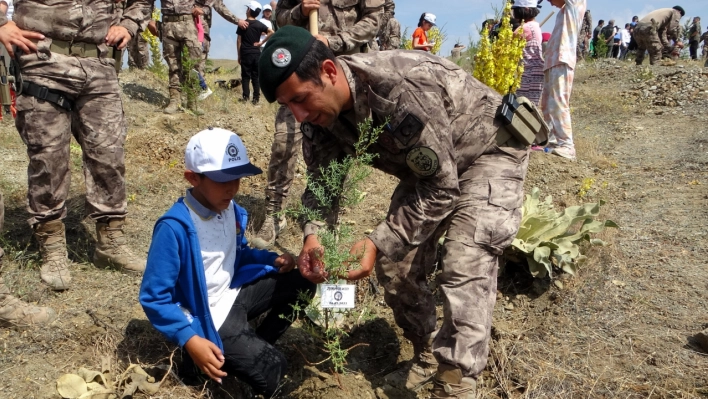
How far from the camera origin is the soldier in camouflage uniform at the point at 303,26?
12.6 ft

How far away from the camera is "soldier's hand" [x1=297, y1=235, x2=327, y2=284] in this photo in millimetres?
2078

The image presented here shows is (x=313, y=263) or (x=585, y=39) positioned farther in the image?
(x=585, y=39)

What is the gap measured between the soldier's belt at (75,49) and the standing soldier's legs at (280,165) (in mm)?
1239

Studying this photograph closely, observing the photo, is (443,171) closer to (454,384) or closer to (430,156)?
(430,156)

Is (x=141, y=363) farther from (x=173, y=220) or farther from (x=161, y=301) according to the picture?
(x=173, y=220)

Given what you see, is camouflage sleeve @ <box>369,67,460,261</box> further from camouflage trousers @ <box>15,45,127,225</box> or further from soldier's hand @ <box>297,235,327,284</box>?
camouflage trousers @ <box>15,45,127,225</box>

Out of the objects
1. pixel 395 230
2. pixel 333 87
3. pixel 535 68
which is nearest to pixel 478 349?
pixel 395 230

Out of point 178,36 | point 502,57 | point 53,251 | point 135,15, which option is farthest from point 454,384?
point 178,36

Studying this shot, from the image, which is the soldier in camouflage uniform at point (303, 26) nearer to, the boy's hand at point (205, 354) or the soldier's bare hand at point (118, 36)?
the soldier's bare hand at point (118, 36)

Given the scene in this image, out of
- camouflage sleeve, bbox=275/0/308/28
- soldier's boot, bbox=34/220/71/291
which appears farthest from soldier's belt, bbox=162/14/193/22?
soldier's boot, bbox=34/220/71/291

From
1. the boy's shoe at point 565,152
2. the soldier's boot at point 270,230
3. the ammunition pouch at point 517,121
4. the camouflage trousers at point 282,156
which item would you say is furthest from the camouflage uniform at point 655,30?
the ammunition pouch at point 517,121

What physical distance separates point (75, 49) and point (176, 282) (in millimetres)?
1711

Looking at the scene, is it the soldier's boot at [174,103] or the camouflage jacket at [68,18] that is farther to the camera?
the soldier's boot at [174,103]

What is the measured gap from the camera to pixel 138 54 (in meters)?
10.1
